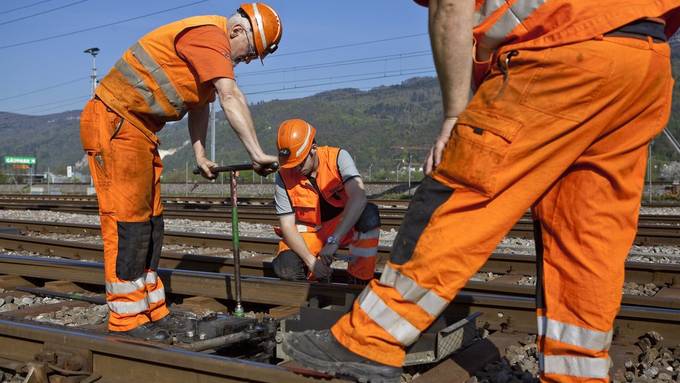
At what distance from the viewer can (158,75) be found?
418 cm

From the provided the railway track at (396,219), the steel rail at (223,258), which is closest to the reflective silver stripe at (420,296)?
the steel rail at (223,258)

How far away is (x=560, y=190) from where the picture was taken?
2613 mm

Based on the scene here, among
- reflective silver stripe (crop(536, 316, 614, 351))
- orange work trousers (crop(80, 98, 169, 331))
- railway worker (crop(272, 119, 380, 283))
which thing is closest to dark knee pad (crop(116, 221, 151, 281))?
orange work trousers (crop(80, 98, 169, 331))

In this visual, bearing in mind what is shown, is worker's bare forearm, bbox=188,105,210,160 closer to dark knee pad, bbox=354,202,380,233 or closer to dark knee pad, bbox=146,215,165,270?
dark knee pad, bbox=146,215,165,270

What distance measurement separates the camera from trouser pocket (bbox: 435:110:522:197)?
2.22 m

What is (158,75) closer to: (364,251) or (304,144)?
(304,144)

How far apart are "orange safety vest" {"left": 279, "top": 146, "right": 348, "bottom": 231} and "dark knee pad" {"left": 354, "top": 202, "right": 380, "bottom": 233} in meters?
0.30

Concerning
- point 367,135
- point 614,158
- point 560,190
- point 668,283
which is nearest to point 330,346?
point 560,190

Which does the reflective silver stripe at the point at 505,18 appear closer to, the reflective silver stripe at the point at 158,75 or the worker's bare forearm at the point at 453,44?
the worker's bare forearm at the point at 453,44

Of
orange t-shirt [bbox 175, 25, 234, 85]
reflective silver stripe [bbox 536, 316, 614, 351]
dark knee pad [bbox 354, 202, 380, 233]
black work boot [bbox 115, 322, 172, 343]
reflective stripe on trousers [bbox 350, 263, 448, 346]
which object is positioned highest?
orange t-shirt [bbox 175, 25, 234, 85]

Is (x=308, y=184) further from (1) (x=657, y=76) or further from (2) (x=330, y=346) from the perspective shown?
(1) (x=657, y=76)

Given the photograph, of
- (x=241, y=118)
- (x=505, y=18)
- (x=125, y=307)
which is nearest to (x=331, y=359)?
(x=505, y=18)

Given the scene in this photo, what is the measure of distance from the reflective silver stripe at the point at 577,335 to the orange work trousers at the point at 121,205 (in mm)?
2440

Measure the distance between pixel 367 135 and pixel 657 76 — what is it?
12114 cm
